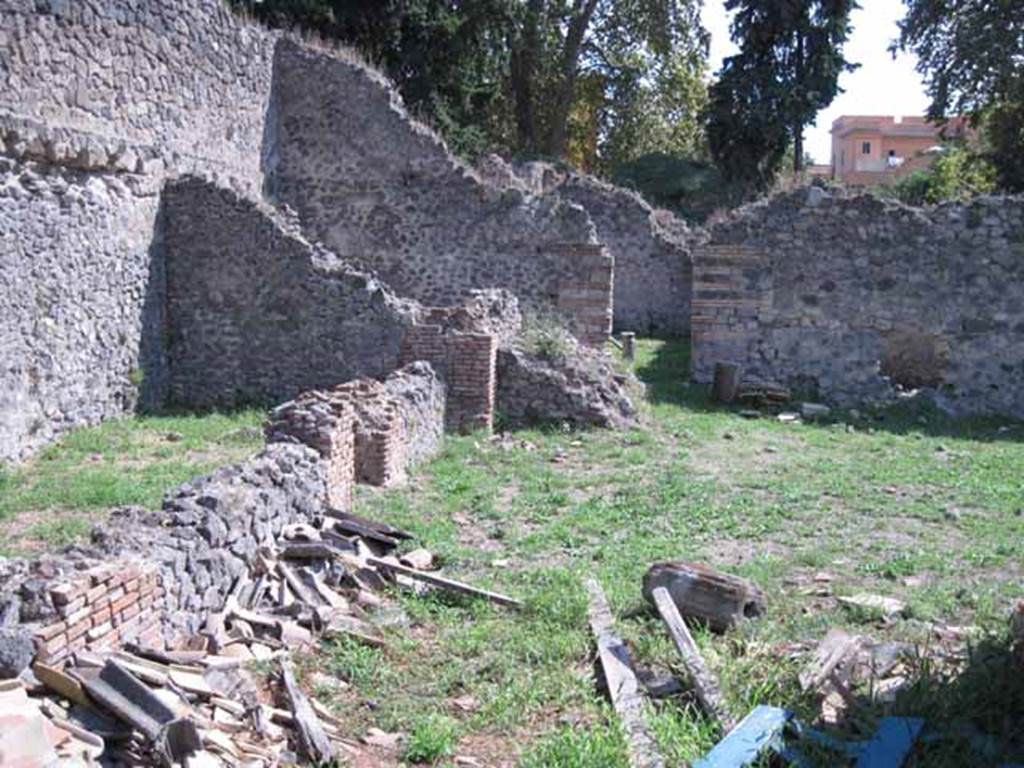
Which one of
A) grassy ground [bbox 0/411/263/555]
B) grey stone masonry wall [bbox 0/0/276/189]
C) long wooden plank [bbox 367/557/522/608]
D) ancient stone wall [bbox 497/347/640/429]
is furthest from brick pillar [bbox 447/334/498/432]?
long wooden plank [bbox 367/557/522/608]

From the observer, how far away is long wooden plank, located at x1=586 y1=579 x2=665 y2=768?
4.24 meters

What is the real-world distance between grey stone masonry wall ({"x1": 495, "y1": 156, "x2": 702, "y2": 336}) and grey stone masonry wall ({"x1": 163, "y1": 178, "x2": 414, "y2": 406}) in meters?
10.0

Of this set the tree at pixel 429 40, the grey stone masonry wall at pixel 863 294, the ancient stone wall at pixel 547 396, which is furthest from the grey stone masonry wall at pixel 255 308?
the tree at pixel 429 40

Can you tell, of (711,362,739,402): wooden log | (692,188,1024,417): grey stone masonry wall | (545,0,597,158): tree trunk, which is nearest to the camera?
(711,362,739,402): wooden log

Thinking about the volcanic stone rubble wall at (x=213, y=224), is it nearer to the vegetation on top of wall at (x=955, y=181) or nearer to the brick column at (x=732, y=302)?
the brick column at (x=732, y=302)

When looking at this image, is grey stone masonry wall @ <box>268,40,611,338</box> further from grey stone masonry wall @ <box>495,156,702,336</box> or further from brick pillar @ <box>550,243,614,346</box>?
grey stone masonry wall @ <box>495,156,702,336</box>

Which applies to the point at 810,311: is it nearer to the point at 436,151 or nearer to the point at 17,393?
the point at 436,151

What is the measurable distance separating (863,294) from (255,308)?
8259 millimetres

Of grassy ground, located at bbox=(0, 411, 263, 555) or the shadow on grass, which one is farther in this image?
the shadow on grass

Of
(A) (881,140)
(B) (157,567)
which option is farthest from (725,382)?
(A) (881,140)

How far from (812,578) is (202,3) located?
10536 millimetres

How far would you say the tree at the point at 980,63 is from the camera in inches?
1021

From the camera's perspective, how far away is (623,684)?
4.91 metres

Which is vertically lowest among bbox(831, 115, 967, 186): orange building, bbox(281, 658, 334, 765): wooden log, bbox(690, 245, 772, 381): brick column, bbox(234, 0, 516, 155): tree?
bbox(281, 658, 334, 765): wooden log
